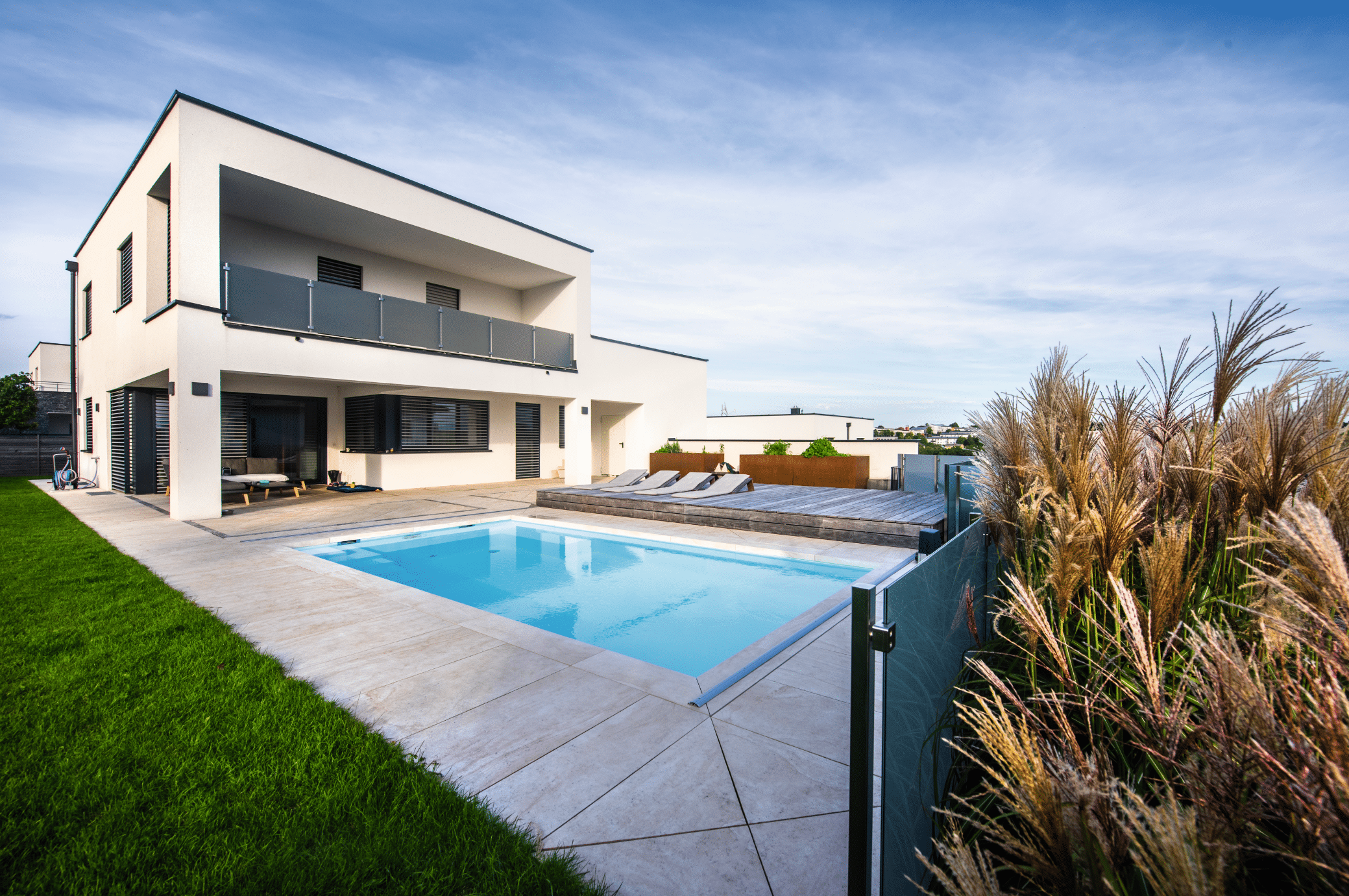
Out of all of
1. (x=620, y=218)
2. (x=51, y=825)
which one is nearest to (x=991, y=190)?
(x=620, y=218)

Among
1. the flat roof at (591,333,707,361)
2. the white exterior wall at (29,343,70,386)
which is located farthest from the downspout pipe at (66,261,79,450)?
the flat roof at (591,333,707,361)

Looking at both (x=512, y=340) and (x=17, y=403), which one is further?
(x=17, y=403)

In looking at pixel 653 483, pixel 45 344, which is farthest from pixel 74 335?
pixel 653 483

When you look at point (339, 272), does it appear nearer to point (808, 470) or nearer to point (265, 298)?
point (265, 298)

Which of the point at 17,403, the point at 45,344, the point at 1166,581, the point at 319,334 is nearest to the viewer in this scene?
the point at 1166,581

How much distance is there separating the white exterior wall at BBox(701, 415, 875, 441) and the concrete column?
736 cm

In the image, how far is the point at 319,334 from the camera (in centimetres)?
1062

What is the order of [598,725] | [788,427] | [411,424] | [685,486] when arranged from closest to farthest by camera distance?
1. [598,725]
2. [685,486]
3. [411,424]
4. [788,427]

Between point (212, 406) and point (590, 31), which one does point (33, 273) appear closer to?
point (212, 406)

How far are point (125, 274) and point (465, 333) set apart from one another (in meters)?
7.21

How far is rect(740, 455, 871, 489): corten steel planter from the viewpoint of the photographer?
13141 millimetres

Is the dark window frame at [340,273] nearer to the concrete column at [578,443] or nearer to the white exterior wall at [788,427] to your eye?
the concrete column at [578,443]

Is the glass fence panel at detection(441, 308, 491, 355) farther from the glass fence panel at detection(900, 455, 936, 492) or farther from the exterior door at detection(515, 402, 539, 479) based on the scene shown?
the glass fence panel at detection(900, 455, 936, 492)

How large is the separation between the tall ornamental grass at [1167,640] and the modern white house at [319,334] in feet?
36.7
